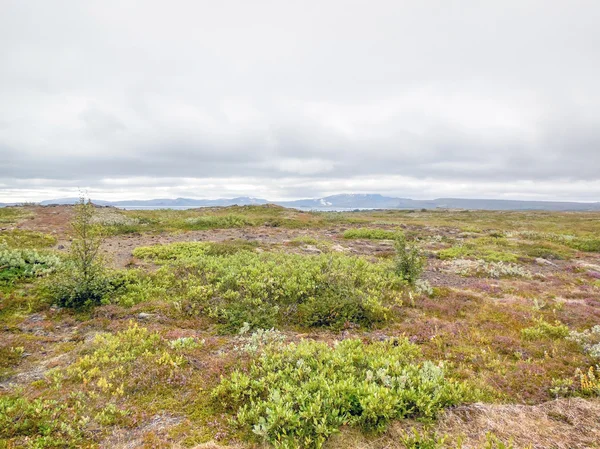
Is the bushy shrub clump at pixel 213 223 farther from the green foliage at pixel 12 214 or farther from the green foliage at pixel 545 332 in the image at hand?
the green foliage at pixel 545 332

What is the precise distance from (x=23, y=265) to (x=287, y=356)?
1350 centimetres

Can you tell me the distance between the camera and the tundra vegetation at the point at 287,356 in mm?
5340

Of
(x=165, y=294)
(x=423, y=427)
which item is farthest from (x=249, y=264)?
(x=423, y=427)

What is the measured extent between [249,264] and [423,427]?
424 inches

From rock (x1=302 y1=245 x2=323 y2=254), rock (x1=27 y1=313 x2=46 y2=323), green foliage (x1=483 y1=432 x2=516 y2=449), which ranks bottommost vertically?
rock (x1=27 y1=313 x2=46 y2=323)

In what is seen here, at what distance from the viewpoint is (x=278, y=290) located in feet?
39.8

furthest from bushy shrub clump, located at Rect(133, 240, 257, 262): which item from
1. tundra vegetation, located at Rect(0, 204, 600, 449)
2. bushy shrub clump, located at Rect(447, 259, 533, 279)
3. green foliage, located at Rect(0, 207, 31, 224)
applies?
green foliage, located at Rect(0, 207, 31, 224)

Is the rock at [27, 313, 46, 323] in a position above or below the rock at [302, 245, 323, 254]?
below

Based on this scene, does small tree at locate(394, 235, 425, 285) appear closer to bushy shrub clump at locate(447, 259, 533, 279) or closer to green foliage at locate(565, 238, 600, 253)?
bushy shrub clump at locate(447, 259, 533, 279)

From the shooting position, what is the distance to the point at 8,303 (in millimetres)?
10844

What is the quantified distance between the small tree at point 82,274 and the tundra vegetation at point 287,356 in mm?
69

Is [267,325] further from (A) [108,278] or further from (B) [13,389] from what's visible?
(A) [108,278]

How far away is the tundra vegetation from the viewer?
534 centimetres

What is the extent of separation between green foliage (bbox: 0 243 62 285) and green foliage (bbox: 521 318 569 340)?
60.2 feet
